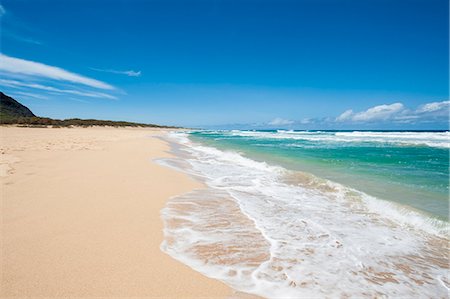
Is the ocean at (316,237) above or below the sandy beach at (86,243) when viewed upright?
below

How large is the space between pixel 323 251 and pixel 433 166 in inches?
412

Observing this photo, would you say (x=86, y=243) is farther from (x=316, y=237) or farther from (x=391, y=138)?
(x=391, y=138)

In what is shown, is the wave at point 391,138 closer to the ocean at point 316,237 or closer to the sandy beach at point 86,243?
the ocean at point 316,237

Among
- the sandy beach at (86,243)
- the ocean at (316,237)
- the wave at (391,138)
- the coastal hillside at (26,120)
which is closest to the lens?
the sandy beach at (86,243)

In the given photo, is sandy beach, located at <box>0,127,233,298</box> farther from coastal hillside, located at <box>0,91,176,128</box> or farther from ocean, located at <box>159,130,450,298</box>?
coastal hillside, located at <box>0,91,176,128</box>

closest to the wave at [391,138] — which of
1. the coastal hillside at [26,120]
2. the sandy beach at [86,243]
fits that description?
the sandy beach at [86,243]

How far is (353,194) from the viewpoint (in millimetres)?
6273

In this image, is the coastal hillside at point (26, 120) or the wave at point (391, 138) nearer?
the wave at point (391, 138)

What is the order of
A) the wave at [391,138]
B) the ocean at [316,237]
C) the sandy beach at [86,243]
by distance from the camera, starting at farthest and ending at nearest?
the wave at [391,138]
the ocean at [316,237]
the sandy beach at [86,243]


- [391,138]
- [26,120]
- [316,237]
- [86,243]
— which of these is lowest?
[316,237]

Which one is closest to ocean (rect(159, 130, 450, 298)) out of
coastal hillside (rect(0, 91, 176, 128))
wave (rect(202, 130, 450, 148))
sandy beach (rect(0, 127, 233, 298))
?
sandy beach (rect(0, 127, 233, 298))

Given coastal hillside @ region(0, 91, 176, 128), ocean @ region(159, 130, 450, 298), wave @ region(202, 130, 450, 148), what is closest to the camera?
ocean @ region(159, 130, 450, 298)

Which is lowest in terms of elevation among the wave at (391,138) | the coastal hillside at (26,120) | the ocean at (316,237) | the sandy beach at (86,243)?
the ocean at (316,237)

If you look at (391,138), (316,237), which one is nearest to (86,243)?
(316,237)
